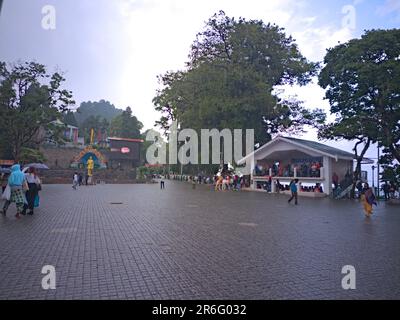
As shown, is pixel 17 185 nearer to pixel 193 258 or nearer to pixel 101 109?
pixel 193 258

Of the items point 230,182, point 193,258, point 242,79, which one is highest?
point 242,79

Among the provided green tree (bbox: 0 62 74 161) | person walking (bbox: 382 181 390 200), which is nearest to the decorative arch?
green tree (bbox: 0 62 74 161)

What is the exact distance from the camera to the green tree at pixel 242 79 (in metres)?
32.0

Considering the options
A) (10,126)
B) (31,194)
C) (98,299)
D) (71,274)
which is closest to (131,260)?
(71,274)

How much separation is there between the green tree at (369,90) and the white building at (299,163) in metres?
2.81

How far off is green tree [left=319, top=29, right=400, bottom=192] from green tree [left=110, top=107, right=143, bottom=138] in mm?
71257

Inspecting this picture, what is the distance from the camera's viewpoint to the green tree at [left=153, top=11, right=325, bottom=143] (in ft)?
105

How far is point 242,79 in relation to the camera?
3189cm

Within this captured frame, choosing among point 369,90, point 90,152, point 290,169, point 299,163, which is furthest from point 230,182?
point 90,152

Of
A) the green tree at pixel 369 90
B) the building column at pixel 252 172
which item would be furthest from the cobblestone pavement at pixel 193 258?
the building column at pixel 252 172

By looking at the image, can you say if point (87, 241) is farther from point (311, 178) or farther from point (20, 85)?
point (20, 85)

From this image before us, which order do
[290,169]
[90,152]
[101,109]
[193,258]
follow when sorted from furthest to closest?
[101,109], [90,152], [290,169], [193,258]

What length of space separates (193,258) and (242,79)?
90.6 ft

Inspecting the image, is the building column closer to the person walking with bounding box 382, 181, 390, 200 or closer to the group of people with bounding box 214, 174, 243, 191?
the group of people with bounding box 214, 174, 243, 191
